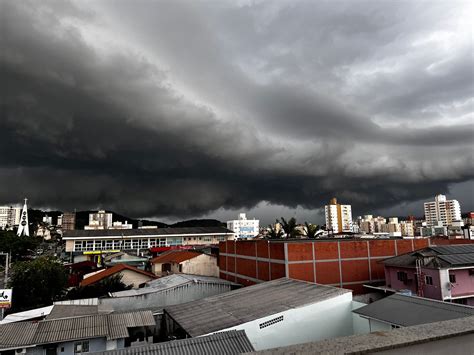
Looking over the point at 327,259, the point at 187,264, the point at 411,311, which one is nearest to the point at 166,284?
the point at 187,264

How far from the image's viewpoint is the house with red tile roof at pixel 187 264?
164 feet

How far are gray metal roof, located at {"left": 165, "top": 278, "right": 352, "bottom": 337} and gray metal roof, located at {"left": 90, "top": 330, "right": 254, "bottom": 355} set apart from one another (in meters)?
4.53

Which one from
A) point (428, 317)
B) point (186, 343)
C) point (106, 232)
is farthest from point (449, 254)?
point (106, 232)

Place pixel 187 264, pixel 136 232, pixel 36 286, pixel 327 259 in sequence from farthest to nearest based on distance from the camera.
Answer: pixel 136 232 → pixel 187 264 → pixel 327 259 → pixel 36 286

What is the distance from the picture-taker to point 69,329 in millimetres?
18047

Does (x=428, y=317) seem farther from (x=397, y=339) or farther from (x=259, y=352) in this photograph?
(x=259, y=352)

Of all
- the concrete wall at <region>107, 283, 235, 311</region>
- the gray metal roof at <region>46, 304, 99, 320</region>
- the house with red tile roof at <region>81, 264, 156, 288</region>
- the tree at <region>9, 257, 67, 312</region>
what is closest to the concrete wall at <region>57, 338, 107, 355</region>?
the gray metal roof at <region>46, 304, 99, 320</region>

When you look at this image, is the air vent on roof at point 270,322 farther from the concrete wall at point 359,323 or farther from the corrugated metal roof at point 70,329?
the corrugated metal roof at point 70,329

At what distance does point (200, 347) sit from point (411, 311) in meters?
10.7

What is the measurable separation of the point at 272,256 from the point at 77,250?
63806 millimetres

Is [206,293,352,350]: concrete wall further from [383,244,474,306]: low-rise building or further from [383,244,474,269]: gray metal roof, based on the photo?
[383,244,474,269]: gray metal roof

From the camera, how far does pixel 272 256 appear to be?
34.7m

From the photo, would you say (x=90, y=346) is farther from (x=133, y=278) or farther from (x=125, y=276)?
(x=133, y=278)

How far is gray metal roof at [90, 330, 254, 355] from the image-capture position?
39.8ft
